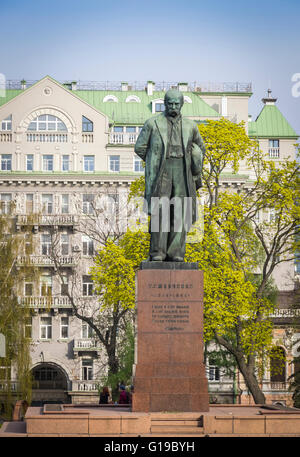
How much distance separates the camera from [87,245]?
59.2 meters

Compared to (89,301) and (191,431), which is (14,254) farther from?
(191,431)

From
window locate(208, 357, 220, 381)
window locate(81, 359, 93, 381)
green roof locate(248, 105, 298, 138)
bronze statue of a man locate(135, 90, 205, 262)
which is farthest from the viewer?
green roof locate(248, 105, 298, 138)

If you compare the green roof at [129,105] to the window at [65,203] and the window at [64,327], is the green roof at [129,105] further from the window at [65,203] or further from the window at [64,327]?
the window at [64,327]

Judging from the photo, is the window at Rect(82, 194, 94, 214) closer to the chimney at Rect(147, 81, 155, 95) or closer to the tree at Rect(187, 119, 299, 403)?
the chimney at Rect(147, 81, 155, 95)

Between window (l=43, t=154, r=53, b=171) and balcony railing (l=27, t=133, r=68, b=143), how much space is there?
42.1 inches

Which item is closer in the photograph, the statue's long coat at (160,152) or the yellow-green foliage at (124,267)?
the statue's long coat at (160,152)

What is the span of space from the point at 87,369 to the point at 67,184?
1218 centimetres

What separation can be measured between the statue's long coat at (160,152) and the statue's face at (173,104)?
0.74ft

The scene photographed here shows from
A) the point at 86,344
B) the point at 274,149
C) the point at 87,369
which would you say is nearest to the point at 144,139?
the point at 86,344

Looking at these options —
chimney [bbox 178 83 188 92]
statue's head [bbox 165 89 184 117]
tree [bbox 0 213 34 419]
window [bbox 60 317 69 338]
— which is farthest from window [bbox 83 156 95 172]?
statue's head [bbox 165 89 184 117]

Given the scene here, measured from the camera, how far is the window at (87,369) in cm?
5756

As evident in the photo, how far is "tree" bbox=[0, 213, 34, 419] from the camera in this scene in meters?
37.2

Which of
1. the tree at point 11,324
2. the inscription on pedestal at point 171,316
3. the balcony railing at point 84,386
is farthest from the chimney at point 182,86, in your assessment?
the inscription on pedestal at point 171,316
